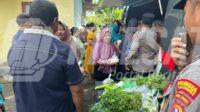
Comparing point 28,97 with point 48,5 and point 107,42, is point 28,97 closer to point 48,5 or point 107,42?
point 48,5

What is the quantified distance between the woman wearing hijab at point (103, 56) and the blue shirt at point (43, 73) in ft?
12.3

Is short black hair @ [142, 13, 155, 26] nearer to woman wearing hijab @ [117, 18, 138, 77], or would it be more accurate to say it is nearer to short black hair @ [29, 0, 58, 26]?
woman wearing hijab @ [117, 18, 138, 77]

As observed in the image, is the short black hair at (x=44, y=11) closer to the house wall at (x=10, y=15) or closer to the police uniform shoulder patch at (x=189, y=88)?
the police uniform shoulder patch at (x=189, y=88)

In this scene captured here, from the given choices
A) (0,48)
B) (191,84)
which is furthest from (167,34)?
(0,48)

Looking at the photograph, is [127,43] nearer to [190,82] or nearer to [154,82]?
[154,82]

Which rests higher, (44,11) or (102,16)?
(102,16)

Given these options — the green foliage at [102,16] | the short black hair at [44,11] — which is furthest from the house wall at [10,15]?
the short black hair at [44,11]

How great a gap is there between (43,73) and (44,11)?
48 centimetres

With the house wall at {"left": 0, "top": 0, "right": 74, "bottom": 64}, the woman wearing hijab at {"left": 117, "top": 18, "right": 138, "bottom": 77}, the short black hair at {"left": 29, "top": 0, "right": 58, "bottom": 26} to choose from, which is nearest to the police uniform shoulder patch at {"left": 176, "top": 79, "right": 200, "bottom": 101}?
the short black hair at {"left": 29, "top": 0, "right": 58, "bottom": 26}

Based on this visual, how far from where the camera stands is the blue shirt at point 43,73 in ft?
8.84

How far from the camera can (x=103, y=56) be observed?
21.9ft

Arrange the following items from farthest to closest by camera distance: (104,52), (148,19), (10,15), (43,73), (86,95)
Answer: (10,15) < (86,95) < (104,52) < (148,19) < (43,73)

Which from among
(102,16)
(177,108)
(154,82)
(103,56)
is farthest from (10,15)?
(177,108)

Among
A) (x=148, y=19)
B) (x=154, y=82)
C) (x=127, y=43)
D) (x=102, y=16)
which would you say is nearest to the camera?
(x=154, y=82)
